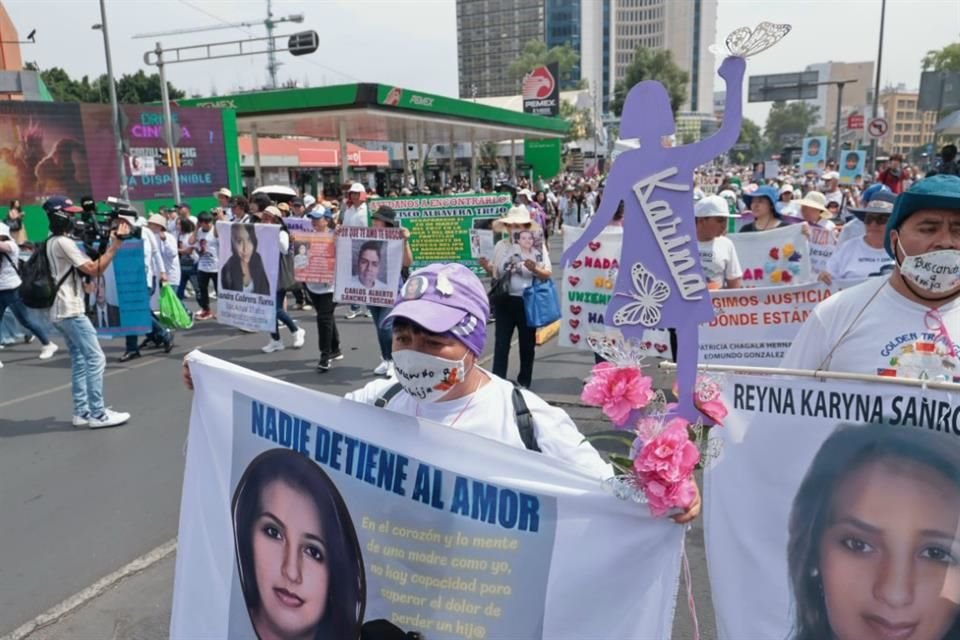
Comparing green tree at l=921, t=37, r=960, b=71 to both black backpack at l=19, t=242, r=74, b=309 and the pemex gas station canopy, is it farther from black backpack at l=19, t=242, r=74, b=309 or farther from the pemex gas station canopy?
black backpack at l=19, t=242, r=74, b=309

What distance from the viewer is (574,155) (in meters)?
57.1

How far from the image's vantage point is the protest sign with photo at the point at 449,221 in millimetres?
9477

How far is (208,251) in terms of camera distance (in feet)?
36.7

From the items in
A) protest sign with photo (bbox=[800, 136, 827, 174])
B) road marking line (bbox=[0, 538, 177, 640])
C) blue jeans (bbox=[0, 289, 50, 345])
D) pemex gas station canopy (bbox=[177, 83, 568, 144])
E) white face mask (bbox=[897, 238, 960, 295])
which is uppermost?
pemex gas station canopy (bbox=[177, 83, 568, 144])

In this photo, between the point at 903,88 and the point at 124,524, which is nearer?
the point at 124,524

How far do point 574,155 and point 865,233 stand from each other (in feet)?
175

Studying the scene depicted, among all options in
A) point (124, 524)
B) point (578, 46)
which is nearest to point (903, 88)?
point (578, 46)

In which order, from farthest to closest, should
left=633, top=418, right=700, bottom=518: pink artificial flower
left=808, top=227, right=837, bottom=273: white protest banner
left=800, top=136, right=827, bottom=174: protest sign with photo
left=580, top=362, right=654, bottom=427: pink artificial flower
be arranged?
1. left=800, top=136, right=827, bottom=174: protest sign with photo
2. left=808, top=227, right=837, bottom=273: white protest banner
3. left=580, top=362, right=654, bottom=427: pink artificial flower
4. left=633, top=418, right=700, bottom=518: pink artificial flower

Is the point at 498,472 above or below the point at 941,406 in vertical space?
below

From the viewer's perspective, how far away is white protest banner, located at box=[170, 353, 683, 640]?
184 centimetres

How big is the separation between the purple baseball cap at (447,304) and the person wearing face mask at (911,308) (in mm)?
1283

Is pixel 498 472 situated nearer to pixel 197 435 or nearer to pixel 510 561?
pixel 510 561

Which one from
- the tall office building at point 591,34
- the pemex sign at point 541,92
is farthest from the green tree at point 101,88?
the tall office building at point 591,34

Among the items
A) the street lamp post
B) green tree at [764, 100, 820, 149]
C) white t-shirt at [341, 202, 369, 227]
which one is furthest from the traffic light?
green tree at [764, 100, 820, 149]
